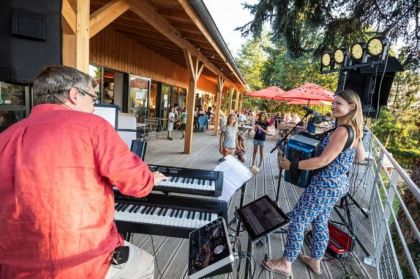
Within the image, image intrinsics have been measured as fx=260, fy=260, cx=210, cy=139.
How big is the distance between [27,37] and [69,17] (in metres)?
0.67

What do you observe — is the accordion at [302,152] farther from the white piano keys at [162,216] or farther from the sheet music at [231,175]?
the white piano keys at [162,216]

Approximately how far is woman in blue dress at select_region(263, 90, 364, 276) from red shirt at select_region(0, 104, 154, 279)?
1.60m

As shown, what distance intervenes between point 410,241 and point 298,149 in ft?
9.64

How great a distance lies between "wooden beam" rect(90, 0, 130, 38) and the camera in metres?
2.87

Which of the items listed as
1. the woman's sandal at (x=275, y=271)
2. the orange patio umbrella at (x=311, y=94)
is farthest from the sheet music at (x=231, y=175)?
the orange patio umbrella at (x=311, y=94)

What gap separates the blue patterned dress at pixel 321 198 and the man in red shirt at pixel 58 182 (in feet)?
5.35

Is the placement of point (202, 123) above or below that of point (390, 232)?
above

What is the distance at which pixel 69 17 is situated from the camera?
2412mm

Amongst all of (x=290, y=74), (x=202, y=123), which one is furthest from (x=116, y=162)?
(x=290, y=74)

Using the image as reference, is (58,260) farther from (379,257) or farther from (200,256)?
(379,257)

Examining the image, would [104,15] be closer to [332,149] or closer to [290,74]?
[332,149]

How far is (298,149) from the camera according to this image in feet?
7.59

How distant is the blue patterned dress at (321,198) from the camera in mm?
2188

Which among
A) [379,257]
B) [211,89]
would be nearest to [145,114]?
[379,257]
